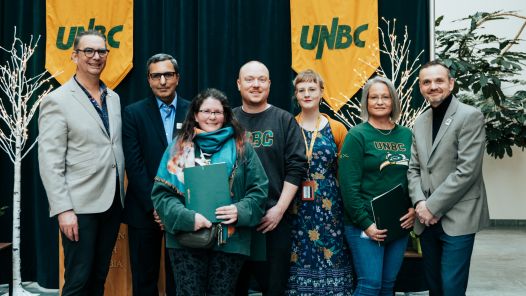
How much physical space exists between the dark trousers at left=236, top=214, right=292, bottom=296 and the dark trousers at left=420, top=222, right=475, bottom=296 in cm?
67

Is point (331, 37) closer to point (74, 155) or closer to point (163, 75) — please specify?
point (163, 75)

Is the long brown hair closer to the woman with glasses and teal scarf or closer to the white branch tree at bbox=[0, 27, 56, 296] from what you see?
the woman with glasses and teal scarf

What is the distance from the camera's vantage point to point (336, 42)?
3797 mm

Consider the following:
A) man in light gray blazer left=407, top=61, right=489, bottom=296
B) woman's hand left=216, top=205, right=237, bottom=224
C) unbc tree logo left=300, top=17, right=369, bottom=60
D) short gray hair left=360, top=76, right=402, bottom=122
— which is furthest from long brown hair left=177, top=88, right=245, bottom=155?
unbc tree logo left=300, top=17, right=369, bottom=60

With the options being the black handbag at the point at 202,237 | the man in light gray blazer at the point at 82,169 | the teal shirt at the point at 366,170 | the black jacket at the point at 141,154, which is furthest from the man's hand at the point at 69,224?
the teal shirt at the point at 366,170

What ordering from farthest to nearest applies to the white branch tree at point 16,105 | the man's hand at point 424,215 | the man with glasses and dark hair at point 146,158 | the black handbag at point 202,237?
the white branch tree at point 16,105
the man with glasses and dark hair at point 146,158
the man's hand at point 424,215
the black handbag at point 202,237

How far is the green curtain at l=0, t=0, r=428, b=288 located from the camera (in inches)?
151

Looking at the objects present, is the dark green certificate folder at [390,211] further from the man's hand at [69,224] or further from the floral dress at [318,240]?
the man's hand at [69,224]

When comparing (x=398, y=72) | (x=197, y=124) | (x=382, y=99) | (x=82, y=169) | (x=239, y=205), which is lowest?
(x=239, y=205)

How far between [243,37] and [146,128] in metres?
1.44

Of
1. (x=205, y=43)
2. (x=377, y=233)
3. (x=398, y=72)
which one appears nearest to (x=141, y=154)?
(x=377, y=233)

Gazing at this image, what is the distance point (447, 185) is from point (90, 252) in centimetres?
169

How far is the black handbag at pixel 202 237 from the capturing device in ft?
6.79

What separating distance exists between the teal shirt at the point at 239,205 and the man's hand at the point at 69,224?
0.48 metres
